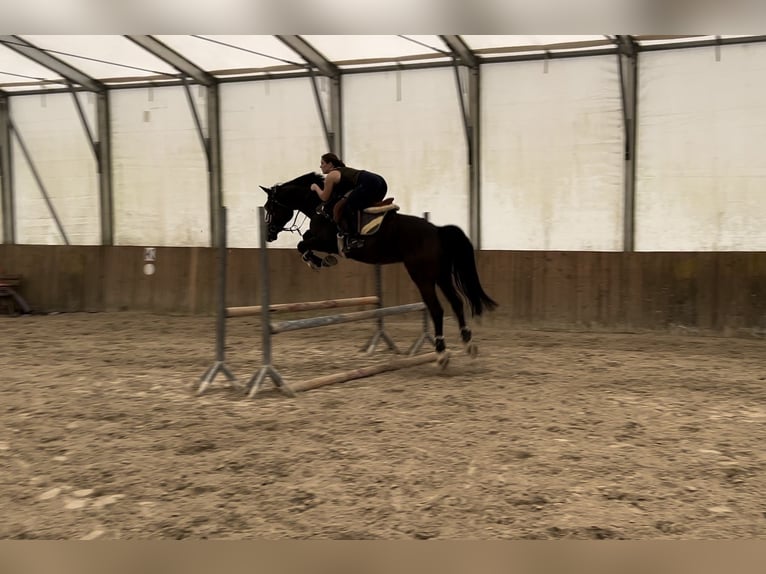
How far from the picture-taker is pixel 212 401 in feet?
15.2

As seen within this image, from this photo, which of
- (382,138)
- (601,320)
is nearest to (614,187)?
(601,320)

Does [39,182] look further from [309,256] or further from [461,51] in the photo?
[309,256]

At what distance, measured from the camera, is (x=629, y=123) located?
884 cm

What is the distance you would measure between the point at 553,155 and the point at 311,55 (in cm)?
434

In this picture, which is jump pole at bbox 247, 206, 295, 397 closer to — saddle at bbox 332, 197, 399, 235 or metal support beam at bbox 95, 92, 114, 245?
saddle at bbox 332, 197, 399, 235

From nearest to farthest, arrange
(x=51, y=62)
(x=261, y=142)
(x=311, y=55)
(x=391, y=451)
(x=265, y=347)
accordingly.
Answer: (x=391, y=451) < (x=265, y=347) < (x=311, y=55) < (x=51, y=62) < (x=261, y=142)

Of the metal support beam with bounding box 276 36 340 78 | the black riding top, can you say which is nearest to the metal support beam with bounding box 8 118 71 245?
the metal support beam with bounding box 276 36 340 78

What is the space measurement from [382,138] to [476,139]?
167cm

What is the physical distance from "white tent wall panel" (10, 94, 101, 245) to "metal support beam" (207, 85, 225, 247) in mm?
2619

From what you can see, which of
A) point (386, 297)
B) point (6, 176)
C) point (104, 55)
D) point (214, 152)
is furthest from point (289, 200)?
point (6, 176)

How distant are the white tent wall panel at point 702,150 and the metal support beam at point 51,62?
9898 millimetres

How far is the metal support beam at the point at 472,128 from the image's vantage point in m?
9.61

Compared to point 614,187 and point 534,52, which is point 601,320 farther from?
point 534,52

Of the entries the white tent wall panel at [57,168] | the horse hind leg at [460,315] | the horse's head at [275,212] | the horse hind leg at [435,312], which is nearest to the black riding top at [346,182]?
the horse's head at [275,212]
